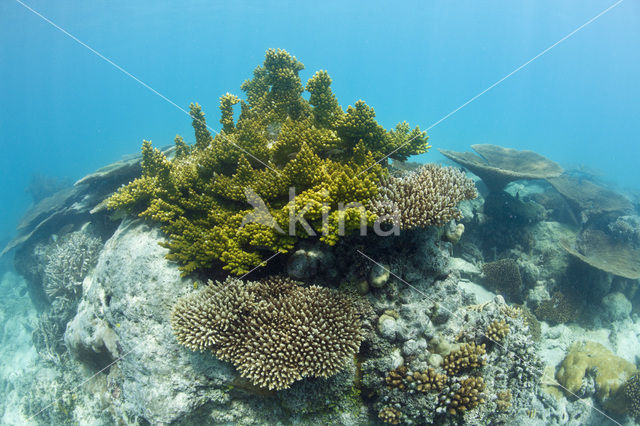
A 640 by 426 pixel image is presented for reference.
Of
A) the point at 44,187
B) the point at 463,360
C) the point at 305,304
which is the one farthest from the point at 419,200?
the point at 44,187

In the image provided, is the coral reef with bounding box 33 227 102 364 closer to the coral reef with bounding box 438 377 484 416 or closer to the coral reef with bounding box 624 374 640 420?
the coral reef with bounding box 438 377 484 416

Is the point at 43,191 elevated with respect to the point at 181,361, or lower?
elevated

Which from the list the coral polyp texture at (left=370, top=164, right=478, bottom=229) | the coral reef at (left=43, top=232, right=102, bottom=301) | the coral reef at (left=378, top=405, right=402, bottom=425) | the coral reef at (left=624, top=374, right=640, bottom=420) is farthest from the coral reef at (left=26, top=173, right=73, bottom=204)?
the coral reef at (left=624, top=374, right=640, bottom=420)

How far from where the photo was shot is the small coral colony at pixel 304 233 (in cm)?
396

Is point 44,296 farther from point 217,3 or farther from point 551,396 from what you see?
point 217,3

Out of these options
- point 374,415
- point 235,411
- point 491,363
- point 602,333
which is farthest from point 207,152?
point 602,333

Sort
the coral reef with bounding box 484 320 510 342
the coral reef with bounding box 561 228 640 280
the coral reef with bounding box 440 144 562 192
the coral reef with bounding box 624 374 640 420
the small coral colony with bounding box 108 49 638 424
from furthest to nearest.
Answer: the coral reef with bounding box 440 144 562 192 < the coral reef with bounding box 561 228 640 280 < the coral reef with bounding box 624 374 640 420 < the coral reef with bounding box 484 320 510 342 < the small coral colony with bounding box 108 49 638 424

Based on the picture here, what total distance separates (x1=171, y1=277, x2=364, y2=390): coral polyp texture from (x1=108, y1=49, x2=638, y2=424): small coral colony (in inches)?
0.7

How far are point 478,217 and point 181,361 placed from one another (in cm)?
1050

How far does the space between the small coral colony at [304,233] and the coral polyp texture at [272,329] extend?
0.02 m

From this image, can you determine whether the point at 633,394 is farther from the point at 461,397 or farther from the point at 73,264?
the point at 73,264

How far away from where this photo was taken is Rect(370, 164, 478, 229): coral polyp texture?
4.39 metres

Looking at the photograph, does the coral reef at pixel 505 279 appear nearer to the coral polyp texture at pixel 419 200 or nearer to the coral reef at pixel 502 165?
the coral reef at pixel 502 165

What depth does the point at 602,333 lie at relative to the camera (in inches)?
338
